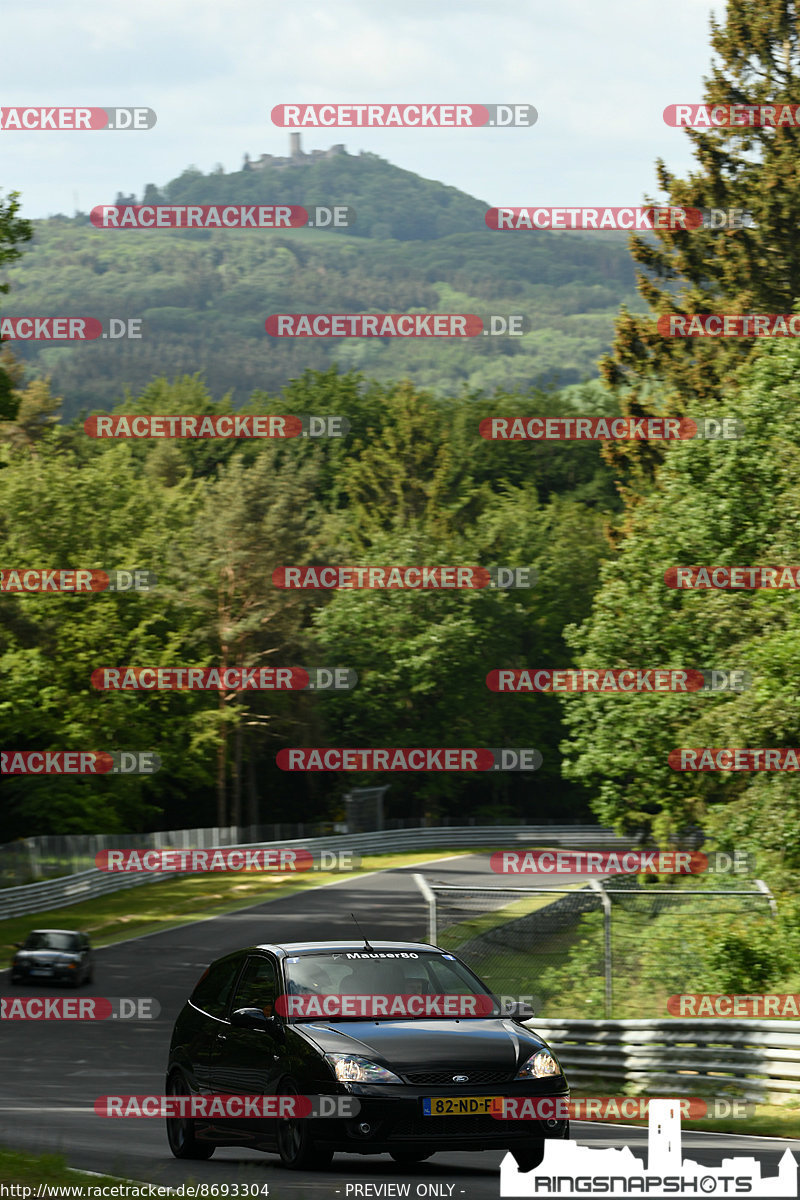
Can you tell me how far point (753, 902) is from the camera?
2408cm

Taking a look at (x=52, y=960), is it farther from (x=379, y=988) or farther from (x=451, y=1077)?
(x=451, y=1077)

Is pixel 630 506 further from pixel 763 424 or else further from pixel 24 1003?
pixel 24 1003

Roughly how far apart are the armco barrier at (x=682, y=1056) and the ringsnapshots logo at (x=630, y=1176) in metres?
4.26

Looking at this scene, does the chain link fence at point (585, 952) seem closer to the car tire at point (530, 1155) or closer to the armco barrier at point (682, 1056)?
the armco barrier at point (682, 1056)

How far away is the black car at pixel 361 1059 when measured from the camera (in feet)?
30.9

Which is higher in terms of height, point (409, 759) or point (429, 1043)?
point (429, 1043)

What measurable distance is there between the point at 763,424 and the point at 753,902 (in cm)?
974

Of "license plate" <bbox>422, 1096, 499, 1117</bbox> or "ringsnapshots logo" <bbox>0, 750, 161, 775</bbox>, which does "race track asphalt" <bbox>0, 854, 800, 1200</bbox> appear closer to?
"license plate" <bbox>422, 1096, 499, 1117</bbox>

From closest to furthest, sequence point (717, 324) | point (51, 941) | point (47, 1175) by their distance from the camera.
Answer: point (47, 1175)
point (51, 941)
point (717, 324)

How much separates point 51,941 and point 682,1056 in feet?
60.6

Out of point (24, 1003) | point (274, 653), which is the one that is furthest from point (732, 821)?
point (274, 653)

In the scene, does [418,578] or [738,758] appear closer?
[738,758]

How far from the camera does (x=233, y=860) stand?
5769 centimetres

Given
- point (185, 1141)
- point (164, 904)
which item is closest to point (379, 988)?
point (185, 1141)
